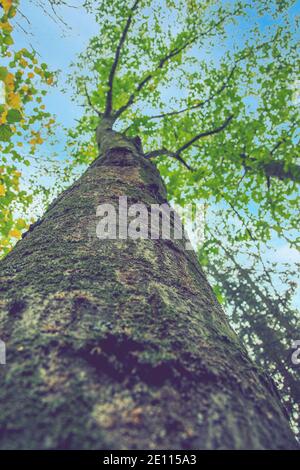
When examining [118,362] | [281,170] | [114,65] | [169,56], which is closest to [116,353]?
[118,362]

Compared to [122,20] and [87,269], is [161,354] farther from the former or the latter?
[122,20]

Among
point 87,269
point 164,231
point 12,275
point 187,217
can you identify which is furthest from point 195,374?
point 187,217

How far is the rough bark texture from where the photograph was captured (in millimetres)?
582

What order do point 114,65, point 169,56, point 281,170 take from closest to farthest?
point 281,170 < point 114,65 < point 169,56

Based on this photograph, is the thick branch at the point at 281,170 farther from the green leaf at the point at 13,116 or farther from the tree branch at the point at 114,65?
the green leaf at the point at 13,116

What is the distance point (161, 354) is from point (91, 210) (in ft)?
3.83

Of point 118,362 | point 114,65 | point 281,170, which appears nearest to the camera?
point 118,362

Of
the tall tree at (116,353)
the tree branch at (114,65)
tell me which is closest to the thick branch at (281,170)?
the tree branch at (114,65)

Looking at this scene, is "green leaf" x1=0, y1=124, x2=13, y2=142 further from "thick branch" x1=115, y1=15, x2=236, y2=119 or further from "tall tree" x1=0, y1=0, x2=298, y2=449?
"thick branch" x1=115, y1=15, x2=236, y2=119

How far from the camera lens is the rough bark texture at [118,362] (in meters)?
0.58

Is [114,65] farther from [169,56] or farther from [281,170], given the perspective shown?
[281,170]

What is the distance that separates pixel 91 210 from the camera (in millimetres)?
1798

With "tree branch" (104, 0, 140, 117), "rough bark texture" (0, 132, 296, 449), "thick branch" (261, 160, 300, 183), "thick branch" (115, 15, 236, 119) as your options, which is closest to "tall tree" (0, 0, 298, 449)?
"rough bark texture" (0, 132, 296, 449)

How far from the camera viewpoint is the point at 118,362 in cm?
78
